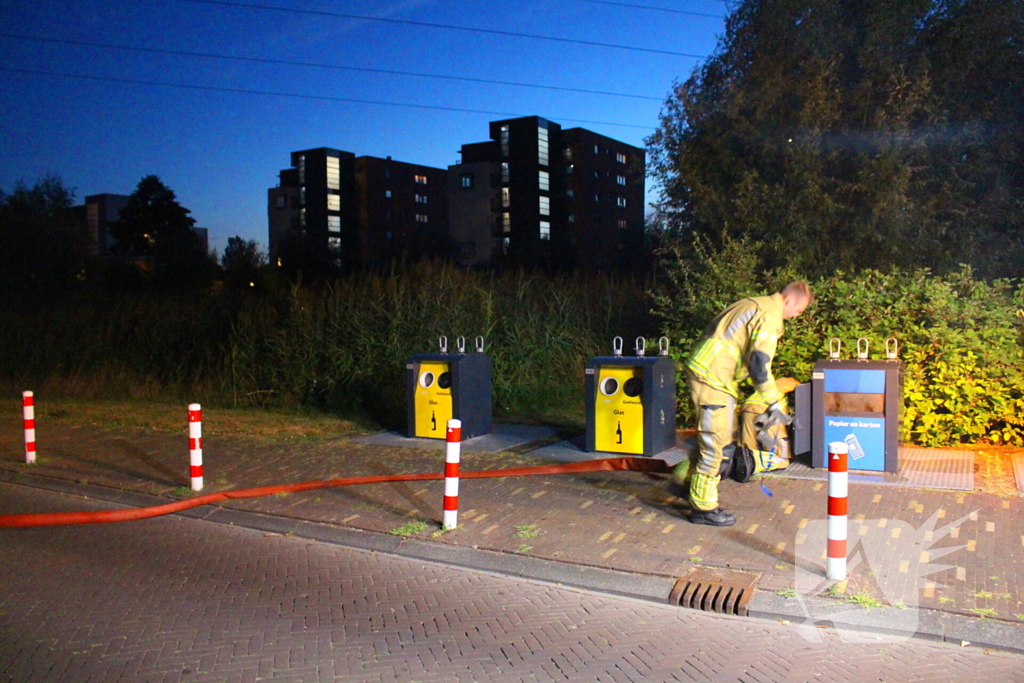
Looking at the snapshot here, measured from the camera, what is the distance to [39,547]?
6.67m

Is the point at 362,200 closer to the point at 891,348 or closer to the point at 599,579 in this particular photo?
the point at 891,348

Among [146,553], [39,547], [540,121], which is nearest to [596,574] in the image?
[146,553]

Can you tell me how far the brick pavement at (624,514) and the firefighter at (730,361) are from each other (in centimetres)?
77

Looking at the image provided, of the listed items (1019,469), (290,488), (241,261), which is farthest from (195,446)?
(241,261)

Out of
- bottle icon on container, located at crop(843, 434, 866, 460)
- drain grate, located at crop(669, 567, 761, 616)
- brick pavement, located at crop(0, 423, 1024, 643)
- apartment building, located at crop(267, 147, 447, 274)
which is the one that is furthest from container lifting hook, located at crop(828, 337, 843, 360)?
apartment building, located at crop(267, 147, 447, 274)

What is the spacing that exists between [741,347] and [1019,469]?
12.7 feet

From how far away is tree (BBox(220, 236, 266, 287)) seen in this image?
4653 cm

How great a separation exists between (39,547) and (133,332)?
551 inches

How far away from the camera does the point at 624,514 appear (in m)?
7.08

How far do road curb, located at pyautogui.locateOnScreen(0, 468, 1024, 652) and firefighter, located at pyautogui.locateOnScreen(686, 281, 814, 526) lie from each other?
1.28 m

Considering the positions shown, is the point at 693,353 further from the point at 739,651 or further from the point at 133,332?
the point at 133,332

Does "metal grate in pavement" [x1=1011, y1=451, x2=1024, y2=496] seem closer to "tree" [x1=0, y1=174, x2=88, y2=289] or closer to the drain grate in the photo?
the drain grate

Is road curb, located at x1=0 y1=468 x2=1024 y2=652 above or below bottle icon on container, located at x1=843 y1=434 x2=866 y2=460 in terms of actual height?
below

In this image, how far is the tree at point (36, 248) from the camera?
34.5m
